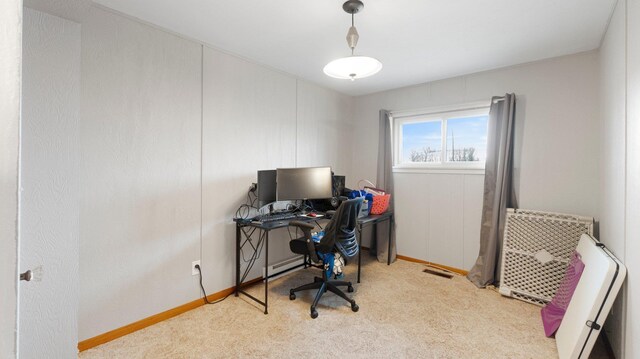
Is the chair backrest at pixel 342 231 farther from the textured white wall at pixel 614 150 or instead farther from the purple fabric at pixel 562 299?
the textured white wall at pixel 614 150

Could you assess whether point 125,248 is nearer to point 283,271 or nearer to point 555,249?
point 283,271

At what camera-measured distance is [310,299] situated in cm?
279

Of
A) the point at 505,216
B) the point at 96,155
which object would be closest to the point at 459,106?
the point at 505,216

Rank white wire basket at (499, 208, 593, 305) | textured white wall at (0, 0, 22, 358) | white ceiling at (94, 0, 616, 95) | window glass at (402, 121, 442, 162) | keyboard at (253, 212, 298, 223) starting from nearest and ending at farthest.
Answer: textured white wall at (0, 0, 22, 358) < white ceiling at (94, 0, 616, 95) < white wire basket at (499, 208, 593, 305) < keyboard at (253, 212, 298, 223) < window glass at (402, 121, 442, 162)

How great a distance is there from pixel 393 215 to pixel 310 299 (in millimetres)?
1699

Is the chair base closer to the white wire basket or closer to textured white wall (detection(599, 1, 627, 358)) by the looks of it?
the white wire basket

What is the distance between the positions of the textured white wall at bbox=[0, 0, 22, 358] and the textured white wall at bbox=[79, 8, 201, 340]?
205cm

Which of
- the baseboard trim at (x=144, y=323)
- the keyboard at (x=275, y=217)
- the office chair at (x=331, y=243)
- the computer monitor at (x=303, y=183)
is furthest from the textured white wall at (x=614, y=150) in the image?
the baseboard trim at (x=144, y=323)

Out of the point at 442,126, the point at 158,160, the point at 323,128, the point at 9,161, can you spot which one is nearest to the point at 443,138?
the point at 442,126

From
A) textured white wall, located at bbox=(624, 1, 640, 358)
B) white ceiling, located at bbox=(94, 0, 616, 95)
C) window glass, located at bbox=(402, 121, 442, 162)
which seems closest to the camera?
textured white wall, located at bbox=(624, 1, 640, 358)

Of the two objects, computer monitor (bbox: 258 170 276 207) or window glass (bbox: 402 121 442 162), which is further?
window glass (bbox: 402 121 442 162)

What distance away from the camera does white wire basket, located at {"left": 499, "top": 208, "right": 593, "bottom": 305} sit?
8.62ft

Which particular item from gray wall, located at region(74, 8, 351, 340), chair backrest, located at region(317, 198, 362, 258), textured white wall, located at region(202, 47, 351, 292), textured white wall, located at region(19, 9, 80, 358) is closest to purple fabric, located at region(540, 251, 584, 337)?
chair backrest, located at region(317, 198, 362, 258)

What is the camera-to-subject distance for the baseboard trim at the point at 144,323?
2.01m
